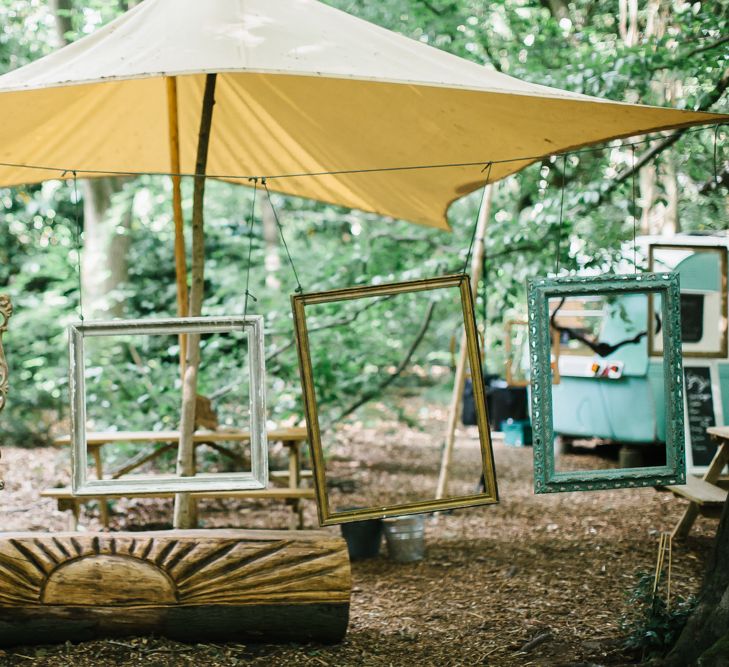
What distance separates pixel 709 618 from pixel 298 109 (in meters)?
3.29

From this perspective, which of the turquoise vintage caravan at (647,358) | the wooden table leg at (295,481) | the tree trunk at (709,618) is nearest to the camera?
the tree trunk at (709,618)

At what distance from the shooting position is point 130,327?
3.51 m

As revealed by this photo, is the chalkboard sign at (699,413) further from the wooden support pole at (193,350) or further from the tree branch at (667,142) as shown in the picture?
the wooden support pole at (193,350)

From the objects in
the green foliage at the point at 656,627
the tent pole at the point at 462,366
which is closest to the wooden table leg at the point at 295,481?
the tent pole at the point at 462,366

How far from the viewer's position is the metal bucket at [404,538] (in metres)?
5.45

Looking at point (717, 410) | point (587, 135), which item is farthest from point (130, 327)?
point (717, 410)

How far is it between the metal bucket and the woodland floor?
0.08m

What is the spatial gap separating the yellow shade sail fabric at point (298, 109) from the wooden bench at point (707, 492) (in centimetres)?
212

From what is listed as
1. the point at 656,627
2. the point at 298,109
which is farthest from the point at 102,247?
the point at 656,627

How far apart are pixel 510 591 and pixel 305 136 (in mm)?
2903

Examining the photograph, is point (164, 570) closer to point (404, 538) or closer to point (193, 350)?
point (193, 350)

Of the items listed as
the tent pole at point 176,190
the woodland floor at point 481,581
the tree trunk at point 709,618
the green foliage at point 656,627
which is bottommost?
the woodland floor at point 481,581

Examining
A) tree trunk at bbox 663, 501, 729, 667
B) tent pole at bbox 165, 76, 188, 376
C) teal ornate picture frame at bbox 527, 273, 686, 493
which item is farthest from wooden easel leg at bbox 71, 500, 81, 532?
tree trunk at bbox 663, 501, 729, 667

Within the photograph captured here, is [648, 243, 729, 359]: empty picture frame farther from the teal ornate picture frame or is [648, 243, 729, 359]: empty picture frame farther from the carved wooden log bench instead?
the carved wooden log bench
